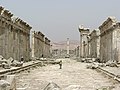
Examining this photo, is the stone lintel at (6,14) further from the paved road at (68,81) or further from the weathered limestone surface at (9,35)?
the paved road at (68,81)

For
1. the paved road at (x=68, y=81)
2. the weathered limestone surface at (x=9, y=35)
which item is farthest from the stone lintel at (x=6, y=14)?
the paved road at (x=68, y=81)

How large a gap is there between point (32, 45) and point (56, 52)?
41891 mm

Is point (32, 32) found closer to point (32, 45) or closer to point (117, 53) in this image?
point (32, 45)

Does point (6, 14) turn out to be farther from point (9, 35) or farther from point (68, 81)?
point (68, 81)

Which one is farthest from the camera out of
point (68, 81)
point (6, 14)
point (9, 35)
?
point (9, 35)

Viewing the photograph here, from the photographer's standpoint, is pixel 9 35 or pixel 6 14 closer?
pixel 6 14

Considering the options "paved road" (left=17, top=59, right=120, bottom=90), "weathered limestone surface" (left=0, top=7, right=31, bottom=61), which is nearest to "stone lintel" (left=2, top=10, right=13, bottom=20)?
"weathered limestone surface" (left=0, top=7, right=31, bottom=61)

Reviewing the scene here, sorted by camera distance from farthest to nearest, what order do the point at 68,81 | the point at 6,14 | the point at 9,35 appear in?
the point at 9,35
the point at 6,14
the point at 68,81

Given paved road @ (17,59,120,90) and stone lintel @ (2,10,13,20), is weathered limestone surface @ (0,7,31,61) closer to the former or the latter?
stone lintel @ (2,10,13,20)

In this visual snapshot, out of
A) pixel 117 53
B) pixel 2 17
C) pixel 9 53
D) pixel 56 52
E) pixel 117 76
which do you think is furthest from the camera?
pixel 56 52

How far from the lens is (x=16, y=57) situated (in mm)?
30141

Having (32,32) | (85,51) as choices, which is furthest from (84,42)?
(32,32)

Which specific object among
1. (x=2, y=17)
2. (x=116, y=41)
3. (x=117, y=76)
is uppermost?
(x=2, y=17)

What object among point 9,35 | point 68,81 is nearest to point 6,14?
point 9,35
